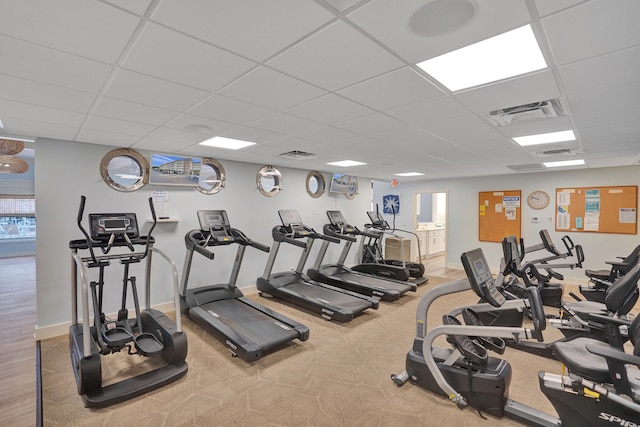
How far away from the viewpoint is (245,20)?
54.7 inches

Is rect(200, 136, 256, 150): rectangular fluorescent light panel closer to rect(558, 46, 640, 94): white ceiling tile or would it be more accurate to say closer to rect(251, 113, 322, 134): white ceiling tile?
rect(251, 113, 322, 134): white ceiling tile

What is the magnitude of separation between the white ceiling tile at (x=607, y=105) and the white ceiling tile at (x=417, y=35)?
4.56ft

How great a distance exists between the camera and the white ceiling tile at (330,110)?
2465 millimetres

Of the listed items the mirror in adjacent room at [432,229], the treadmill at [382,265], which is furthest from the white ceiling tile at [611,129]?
the mirror in adjacent room at [432,229]

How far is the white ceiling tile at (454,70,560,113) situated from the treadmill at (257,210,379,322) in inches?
115

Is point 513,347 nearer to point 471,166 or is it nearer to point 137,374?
point 471,166

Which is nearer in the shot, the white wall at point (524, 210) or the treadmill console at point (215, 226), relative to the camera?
the treadmill console at point (215, 226)

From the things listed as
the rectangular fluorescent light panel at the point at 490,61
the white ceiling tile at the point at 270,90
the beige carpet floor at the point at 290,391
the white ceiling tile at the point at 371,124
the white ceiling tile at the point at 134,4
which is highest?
the rectangular fluorescent light panel at the point at 490,61

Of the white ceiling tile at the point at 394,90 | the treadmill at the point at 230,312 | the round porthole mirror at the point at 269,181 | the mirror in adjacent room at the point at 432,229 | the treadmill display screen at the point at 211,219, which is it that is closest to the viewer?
the white ceiling tile at the point at 394,90

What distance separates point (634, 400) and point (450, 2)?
8.14ft

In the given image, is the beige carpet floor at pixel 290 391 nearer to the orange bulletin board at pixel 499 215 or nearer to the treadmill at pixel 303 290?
the treadmill at pixel 303 290

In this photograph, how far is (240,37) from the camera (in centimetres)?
153

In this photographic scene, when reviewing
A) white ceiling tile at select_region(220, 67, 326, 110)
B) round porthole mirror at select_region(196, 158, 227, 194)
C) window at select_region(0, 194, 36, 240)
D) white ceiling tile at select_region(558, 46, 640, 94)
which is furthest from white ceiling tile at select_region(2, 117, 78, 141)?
window at select_region(0, 194, 36, 240)

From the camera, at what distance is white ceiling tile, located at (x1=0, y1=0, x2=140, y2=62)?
1271 mm
